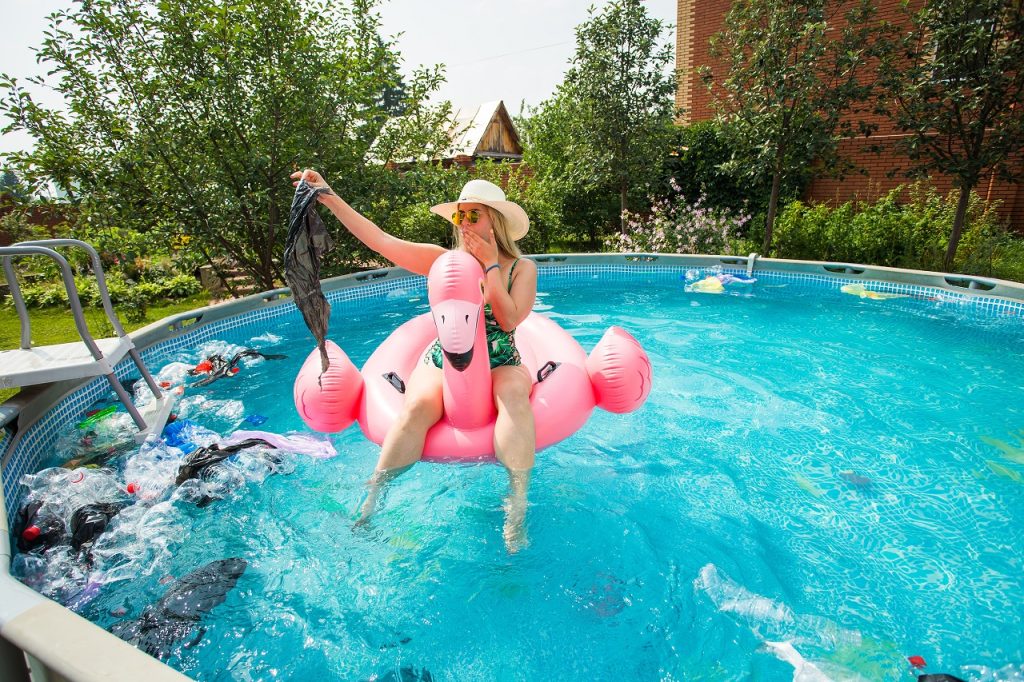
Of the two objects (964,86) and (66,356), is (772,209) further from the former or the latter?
(66,356)

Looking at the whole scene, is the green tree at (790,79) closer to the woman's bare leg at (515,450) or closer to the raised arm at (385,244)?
the raised arm at (385,244)

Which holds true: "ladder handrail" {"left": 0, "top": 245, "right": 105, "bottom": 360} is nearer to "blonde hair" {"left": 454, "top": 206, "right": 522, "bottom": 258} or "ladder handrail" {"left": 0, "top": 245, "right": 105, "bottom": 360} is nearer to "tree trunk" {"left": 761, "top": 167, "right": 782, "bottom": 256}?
"blonde hair" {"left": 454, "top": 206, "right": 522, "bottom": 258}

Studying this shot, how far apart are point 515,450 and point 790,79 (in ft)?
24.2

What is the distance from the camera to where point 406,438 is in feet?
8.13

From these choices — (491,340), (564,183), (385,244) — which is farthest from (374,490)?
(564,183)

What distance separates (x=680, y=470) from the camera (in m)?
3.25

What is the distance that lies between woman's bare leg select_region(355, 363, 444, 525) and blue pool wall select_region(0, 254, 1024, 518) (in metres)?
1.86

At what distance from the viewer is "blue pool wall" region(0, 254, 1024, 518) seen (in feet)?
11.3

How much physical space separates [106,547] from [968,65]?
366 inches

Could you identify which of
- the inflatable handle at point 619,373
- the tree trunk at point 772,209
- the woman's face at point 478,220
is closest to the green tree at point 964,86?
the tree trunk at point 772,209

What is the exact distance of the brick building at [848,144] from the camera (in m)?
9.64

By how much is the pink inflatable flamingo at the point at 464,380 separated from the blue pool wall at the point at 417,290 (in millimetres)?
1673

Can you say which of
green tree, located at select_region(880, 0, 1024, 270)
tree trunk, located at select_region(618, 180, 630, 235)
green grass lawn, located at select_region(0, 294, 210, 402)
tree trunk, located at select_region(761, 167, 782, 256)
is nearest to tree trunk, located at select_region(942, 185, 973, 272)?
green tree, located at select_region(880, 0, 1024, 270)

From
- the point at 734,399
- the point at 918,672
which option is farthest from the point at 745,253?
the point at 918,672
